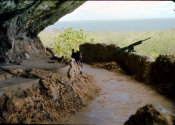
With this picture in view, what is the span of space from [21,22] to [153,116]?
569 cm

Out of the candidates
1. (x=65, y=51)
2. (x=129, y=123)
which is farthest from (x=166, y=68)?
(x=65, y=51)

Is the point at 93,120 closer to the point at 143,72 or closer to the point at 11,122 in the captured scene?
the point at 11,122

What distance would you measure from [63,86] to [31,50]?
3.86m

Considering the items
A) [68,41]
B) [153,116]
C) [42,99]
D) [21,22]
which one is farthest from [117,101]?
[68,41]

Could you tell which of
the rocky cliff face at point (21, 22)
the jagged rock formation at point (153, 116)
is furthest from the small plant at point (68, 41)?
the jagged rock formation at point (153, 116)

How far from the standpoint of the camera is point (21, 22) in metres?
7.90

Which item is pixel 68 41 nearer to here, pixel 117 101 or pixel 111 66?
pixel 111 66

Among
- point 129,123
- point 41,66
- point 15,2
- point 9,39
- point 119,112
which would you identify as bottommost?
point 119,112

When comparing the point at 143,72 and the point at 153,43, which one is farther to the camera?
the point at 153,43

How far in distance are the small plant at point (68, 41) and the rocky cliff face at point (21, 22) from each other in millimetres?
4806

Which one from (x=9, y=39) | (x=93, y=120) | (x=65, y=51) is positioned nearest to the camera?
(x=93, y=120)

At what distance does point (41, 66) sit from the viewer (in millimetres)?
7449

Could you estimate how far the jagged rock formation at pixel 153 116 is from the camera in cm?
366

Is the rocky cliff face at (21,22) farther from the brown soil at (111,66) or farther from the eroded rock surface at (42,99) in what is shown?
the brown soil at (111,66)
